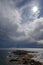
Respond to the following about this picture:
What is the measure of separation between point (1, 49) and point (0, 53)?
14 cm

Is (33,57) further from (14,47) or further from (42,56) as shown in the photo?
(14,47)

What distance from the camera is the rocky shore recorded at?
3397mm

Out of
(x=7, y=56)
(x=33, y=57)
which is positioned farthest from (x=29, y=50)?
(x=7, y=56)

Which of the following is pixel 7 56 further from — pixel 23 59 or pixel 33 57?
pixel 33 57

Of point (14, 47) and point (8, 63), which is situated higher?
point (14, 47)

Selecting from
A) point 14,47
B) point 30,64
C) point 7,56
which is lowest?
point 30,64

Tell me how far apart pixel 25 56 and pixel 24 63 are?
0.57 ft

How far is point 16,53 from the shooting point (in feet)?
11.5

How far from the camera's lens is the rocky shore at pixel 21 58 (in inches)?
134

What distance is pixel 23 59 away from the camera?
345 centimetres

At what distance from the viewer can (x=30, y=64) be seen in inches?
133

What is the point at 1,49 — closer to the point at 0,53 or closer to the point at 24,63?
the point at 0,53

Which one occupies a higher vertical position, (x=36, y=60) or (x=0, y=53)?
(x=0, y=53)

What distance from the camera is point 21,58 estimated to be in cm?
346
